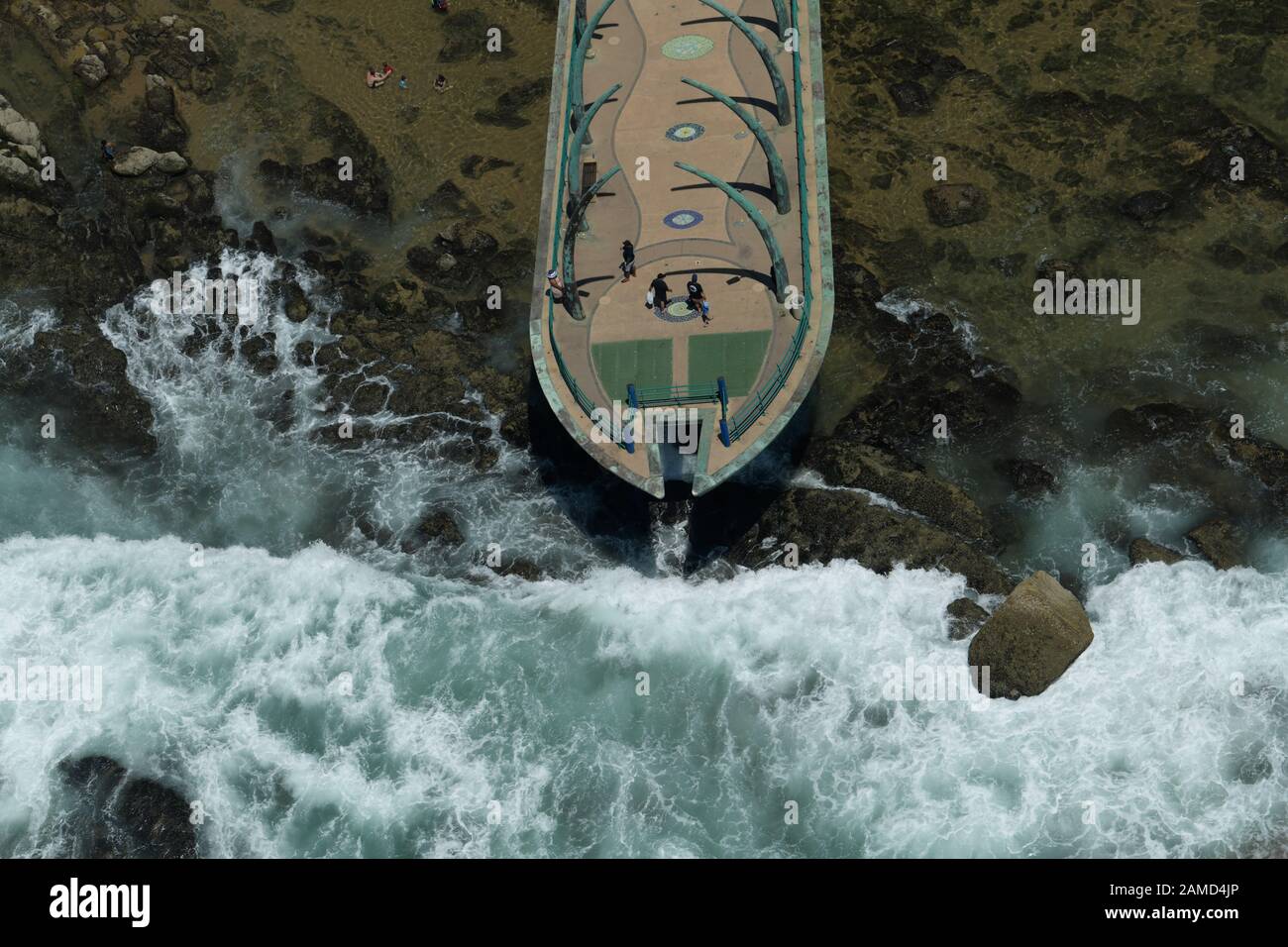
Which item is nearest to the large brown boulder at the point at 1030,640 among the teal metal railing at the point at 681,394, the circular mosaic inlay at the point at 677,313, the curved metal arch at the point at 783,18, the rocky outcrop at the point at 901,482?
the rocky outcrop at the point at 901,482

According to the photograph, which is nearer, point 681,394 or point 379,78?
point 681,394

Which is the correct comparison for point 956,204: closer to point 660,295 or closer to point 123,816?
point 660,295

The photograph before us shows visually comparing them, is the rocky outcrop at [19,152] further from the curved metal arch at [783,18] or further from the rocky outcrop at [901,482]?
the rocky outcrop at [901,482]

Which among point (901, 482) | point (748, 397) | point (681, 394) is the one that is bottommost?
point (901, 482)

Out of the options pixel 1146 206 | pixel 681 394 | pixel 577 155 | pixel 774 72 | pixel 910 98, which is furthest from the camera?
pixel 910 98

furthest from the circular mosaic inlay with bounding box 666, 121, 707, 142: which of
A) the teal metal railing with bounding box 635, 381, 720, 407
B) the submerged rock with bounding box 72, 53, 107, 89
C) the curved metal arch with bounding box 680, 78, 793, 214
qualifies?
the submerged rock with bounding box 72, 53, 107, 89

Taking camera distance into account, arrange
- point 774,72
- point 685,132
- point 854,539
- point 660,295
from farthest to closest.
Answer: point 685,132
point 774,72
point 854,539
point 660,295

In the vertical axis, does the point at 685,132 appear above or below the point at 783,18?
below

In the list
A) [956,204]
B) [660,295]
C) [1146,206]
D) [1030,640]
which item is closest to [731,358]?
[660,295]
